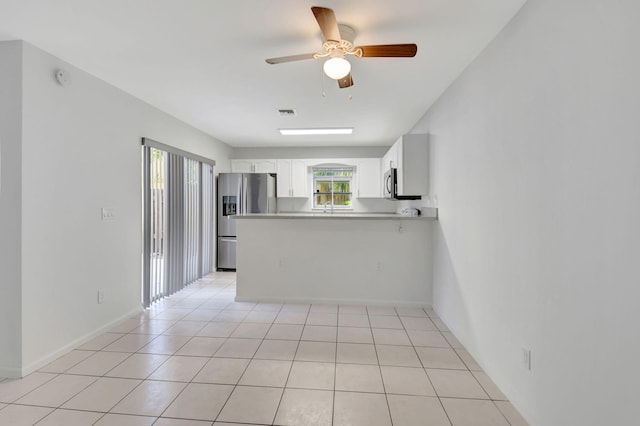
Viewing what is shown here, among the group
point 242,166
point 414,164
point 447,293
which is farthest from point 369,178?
point 447,293

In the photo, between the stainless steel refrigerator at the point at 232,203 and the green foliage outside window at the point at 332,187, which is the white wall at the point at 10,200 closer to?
the stainless steel refrigerator at the point at 232,203

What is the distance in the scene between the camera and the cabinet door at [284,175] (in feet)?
21.1

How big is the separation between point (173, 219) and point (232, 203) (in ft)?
5.24

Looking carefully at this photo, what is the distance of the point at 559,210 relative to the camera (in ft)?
5.12

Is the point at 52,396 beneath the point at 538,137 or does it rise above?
beneath

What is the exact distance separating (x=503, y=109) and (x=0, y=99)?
350 centimetres

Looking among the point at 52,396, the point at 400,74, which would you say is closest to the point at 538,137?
the point at 400,74

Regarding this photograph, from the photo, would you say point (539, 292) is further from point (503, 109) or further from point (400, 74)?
point (400, 74)

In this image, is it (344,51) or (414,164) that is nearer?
(344,51)

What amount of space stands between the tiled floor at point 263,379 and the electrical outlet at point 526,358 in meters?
0.31

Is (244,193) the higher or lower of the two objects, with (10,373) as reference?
higher

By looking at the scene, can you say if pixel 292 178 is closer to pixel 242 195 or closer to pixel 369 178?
pixel 242 195

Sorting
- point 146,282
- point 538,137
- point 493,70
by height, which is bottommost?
point 146,282

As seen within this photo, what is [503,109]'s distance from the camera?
2.12 metres
